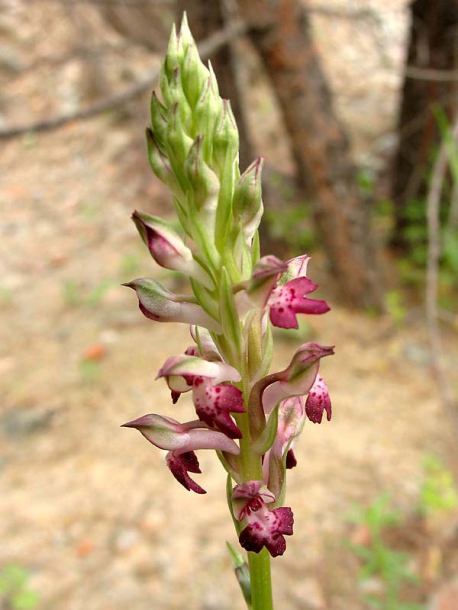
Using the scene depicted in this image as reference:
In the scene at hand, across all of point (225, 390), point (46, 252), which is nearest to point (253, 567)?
point (225, 390)

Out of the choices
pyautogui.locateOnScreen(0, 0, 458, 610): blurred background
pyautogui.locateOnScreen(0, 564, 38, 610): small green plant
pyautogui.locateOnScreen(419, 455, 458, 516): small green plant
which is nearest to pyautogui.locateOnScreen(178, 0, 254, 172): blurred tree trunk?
pyautogui.locateOnScreen(0, 0, 458, 610): blurred background

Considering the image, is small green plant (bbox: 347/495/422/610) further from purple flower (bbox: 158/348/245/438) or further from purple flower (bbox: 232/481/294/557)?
purple flower (bbox: 158/348/245/438)

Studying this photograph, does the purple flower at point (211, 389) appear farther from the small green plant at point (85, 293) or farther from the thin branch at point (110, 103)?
the small green plant at point (85, 293)

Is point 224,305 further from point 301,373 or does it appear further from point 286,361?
point 286,361

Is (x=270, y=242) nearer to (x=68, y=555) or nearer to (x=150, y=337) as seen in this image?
(x=150, y=337)

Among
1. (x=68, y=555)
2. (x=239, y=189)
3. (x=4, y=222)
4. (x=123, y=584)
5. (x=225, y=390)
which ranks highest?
(x=4, y=222)

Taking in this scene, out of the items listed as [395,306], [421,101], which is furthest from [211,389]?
[421,101]

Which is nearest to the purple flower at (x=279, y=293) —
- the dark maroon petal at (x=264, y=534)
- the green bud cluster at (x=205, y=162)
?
the green bud cluster at (x=205, y=162)
